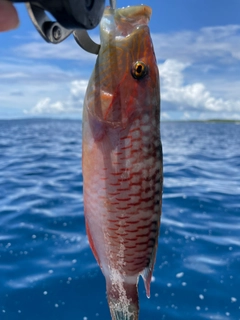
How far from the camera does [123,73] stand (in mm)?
1570

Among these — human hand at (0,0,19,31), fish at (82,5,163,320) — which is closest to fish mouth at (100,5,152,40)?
fish at (82,5,163,320)

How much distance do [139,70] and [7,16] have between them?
23.3 inches

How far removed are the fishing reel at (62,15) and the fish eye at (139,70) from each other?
0.35 m

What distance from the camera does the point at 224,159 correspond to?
13.5m

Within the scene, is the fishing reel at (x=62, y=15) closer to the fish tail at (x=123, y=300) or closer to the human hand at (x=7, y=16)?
the human hand at (x=7, y=16)

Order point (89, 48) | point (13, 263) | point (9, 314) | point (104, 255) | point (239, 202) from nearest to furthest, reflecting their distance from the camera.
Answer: point (89, 48) → point (104, 255) → point (9, 314) → point (13, 263) → point (239, 202)

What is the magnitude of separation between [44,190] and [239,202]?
157 inches

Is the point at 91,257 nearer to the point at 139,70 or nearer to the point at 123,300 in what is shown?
the point at 123,300

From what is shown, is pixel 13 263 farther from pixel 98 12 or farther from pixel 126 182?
pixel 98 12

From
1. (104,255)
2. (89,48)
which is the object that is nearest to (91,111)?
(89,48)

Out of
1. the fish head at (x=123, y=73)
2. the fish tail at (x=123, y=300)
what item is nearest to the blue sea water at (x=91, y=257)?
the fish tail at (x=123, y=300)

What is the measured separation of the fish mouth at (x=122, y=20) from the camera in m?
1.57

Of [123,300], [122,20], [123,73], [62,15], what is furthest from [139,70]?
[123,300]

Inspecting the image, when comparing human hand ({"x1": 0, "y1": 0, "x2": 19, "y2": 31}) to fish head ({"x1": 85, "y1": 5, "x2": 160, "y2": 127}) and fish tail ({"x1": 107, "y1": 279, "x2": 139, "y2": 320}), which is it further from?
fish tail ({"x1": 107, "y1": 279, "x2": 139, "y2": 320})
